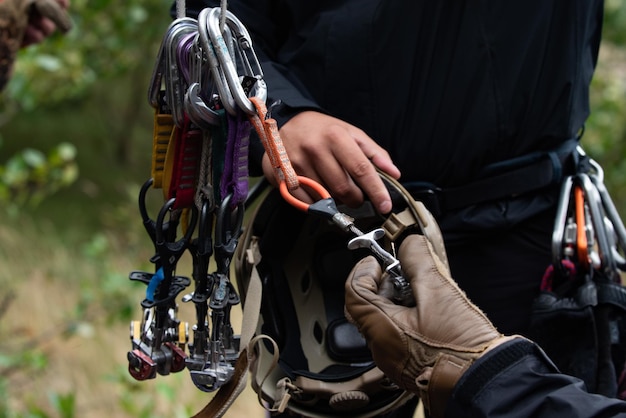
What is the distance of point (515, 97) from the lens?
1.57m

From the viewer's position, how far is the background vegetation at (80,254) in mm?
3162

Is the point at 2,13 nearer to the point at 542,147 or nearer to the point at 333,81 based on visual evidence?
the point at 333,81

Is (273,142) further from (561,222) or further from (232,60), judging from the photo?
(561,222)

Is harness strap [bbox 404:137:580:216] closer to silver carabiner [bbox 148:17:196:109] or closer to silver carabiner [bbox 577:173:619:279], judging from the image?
silver carabiner [bbox 577:173:619:279]

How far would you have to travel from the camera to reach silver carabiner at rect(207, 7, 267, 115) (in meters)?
1.19

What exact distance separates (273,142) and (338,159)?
21 cm

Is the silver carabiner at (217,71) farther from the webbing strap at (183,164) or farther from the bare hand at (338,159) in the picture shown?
the bare hand at (338,159)

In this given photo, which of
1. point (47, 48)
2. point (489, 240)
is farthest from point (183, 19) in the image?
point (47, 48)

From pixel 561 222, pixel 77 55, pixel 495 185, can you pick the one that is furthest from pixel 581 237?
pixel 77 55

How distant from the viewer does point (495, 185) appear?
1.59m

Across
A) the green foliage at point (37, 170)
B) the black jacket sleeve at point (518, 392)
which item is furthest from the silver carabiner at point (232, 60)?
the green foliage at point (37, 170)

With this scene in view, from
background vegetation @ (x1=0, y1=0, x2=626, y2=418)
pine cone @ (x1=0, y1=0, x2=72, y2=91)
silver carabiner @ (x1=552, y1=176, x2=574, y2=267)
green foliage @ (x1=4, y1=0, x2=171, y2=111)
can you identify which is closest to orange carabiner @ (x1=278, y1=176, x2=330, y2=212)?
silver carabiner @ (x1=552, y1=176, x2=574, y2=267)

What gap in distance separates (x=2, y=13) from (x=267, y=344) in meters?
0.95

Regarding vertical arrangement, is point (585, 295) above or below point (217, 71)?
below
